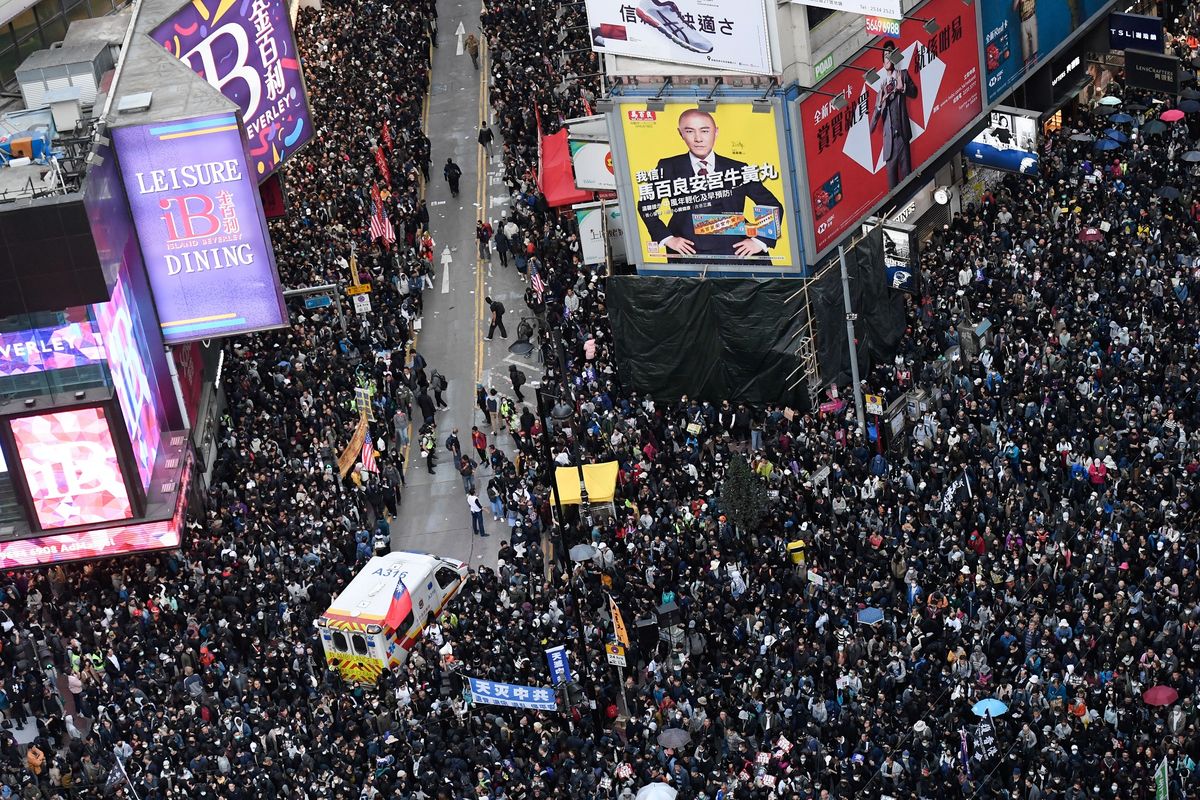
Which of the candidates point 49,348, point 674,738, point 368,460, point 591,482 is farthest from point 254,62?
point 674,738

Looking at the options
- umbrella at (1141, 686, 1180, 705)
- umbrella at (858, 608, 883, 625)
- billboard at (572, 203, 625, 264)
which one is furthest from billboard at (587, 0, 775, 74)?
umbrella at (1141, 686, 1180, 705)

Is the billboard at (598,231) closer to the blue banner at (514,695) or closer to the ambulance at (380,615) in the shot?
the ambulance at (380,615)

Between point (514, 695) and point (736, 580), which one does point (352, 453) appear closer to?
point (736, 580)

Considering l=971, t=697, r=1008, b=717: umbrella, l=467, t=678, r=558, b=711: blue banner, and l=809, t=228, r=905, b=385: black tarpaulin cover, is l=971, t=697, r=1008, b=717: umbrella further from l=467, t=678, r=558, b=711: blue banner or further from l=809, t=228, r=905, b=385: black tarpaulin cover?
l=809, t=228, r=905, b=385: black tarpaulin cover

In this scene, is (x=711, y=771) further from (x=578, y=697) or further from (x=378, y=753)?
(x=378, y=753)

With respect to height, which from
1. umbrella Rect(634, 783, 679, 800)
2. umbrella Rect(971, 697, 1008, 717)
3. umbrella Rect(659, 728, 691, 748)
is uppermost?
umbrella Rect(971, 697, 1008, 717)

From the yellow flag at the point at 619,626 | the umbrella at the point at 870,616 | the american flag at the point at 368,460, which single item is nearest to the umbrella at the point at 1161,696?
the umbrella at the point at 870,616

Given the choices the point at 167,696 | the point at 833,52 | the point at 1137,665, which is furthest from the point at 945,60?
the point at 167,696
